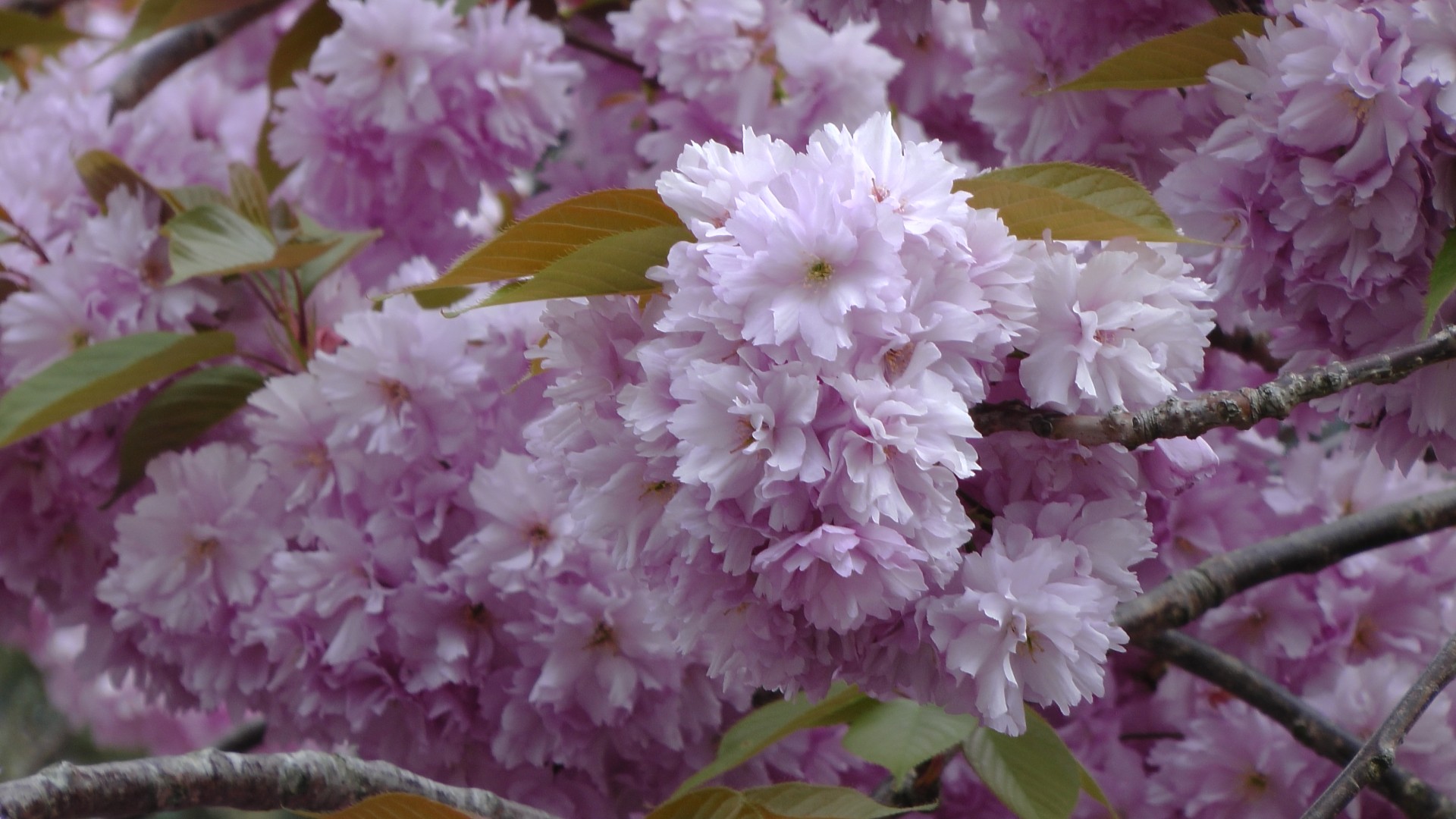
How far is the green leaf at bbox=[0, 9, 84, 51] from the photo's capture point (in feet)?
4.06

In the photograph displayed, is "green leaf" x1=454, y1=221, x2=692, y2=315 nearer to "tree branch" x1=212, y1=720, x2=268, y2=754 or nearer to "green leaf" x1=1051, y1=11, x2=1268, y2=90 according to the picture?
"green leaf" x1=1051, y1=11, x2=1268, y2=90

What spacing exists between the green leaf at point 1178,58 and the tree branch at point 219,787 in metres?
0.48

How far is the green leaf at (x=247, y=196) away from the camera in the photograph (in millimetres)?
1026

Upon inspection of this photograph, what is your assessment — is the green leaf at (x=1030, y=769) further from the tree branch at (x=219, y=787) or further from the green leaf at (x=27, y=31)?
the green leaf at (x=27, y=31)

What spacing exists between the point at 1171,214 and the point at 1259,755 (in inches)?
19.5

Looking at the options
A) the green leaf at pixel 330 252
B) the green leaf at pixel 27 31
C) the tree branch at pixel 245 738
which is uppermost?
the green leaf at pixel 27 31

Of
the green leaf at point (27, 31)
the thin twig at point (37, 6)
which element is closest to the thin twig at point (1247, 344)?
the green leaf at point (27, 31)

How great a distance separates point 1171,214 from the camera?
68 cm

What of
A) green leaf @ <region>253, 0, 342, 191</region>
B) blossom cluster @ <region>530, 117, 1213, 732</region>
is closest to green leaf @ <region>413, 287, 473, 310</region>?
green leaf @ <region>253, 0, 342, 191</region>

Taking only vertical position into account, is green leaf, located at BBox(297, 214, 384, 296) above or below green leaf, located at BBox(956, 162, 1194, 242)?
below

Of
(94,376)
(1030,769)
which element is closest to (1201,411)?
(1030,769)

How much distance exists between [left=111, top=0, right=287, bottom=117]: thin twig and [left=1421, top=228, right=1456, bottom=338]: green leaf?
1189 mm

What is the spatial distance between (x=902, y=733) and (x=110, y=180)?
77 cm

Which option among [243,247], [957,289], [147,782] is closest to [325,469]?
[243,247]
